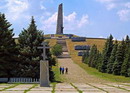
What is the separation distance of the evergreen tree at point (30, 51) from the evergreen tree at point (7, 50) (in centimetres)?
65

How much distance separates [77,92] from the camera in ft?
39.1

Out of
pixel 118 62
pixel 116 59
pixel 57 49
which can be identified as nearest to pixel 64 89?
pixel 118 62

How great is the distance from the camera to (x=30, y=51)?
75.9ft

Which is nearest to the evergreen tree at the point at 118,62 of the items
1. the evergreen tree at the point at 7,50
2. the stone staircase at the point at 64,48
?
the evergreen tree at the point at 7,50

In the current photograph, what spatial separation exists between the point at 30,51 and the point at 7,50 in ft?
6.30

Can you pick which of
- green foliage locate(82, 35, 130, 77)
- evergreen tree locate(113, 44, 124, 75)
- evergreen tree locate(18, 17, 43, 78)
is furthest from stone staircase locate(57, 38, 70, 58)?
evergreen tree locate(18, 17, 43, 78)

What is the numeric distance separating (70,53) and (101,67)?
60.1m

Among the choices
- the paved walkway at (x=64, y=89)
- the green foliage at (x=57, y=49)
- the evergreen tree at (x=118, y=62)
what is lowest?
the paved walkway at (x=64, y=89)

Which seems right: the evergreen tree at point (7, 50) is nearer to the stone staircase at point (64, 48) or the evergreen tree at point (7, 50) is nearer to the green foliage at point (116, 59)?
the green foliage at point (116, 59)

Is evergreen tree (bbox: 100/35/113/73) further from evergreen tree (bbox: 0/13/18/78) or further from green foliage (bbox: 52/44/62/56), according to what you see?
green foliage (bbox: 52/44/62/56)

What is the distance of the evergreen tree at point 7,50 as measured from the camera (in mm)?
22214

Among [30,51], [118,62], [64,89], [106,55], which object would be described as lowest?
[64,89]

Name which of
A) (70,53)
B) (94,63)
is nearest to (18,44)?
(94,63)

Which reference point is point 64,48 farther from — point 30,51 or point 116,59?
point 30,51
